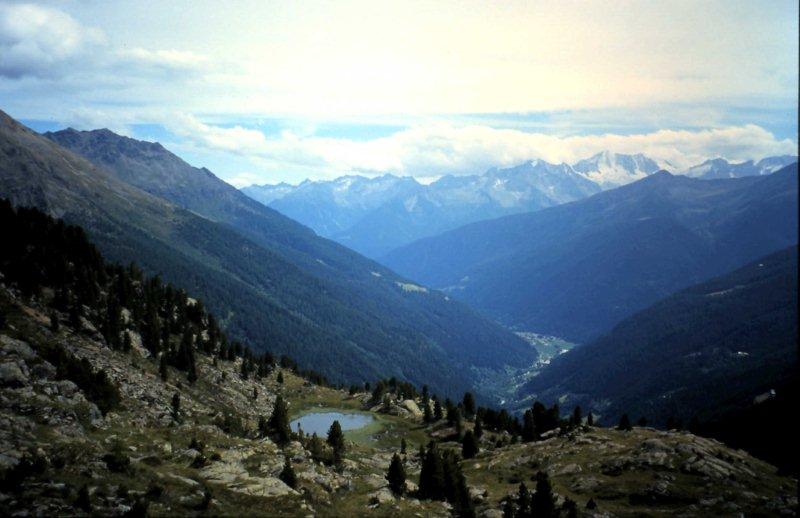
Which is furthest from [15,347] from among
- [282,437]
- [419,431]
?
[419,431]

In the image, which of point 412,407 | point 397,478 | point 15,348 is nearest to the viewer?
point 15,348

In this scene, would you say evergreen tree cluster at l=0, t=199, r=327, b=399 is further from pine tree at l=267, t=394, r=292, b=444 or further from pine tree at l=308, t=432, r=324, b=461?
pine tree at l=308, t=432, r=324, b=461

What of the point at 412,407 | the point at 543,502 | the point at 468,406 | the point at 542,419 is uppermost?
the point at 543,502

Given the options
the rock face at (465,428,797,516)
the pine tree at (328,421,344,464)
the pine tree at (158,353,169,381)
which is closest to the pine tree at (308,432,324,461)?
the pine tree at (328,421,344,464)

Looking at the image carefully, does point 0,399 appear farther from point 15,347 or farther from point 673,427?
point 673,427

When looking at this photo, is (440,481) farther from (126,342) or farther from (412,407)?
(412,407)

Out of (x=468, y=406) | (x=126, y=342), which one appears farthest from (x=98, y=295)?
(x=468, y=406)

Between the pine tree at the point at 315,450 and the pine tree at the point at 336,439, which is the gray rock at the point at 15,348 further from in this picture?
the pine tree at the point at 336,439

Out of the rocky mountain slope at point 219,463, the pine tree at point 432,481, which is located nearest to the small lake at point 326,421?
the rocky mountain slope at point 219,463
